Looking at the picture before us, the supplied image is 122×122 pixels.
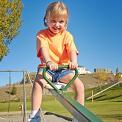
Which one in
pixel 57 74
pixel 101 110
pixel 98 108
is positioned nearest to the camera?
pixel 57 74

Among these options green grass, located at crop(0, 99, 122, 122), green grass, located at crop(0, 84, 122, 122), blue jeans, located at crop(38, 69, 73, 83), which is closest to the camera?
blue jeans, located at crop(38, 69, 73, 83)

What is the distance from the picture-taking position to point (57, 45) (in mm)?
4934

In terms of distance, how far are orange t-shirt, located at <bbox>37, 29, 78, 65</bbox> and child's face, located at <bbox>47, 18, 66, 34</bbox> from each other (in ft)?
0.35

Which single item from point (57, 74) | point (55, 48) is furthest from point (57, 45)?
point (57, 74)

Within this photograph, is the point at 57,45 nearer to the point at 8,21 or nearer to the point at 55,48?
the point at 55,48

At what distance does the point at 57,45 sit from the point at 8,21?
93.3 feet

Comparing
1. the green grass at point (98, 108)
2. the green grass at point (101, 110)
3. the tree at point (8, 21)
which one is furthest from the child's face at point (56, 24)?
the tree at point (8, 21)

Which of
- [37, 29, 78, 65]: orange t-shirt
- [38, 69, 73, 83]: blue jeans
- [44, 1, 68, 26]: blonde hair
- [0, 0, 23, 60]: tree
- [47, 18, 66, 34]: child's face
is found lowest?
[38, 69, 73, 83]: blue jeans

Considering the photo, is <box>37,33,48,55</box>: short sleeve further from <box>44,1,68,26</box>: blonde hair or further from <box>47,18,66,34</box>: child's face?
<box>44,1,68,26</box>: blonde hair

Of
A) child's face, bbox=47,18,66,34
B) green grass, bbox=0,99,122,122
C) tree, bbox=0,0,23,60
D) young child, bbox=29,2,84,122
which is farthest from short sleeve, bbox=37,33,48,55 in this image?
tree, bbox=0,0,23,60

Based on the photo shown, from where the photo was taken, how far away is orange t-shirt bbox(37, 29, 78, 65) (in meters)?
4.93

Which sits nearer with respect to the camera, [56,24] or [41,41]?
[56,24]

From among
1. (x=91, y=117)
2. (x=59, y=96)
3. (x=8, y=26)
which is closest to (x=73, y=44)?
(x=59, y=96)

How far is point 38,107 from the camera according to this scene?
15.9ft
